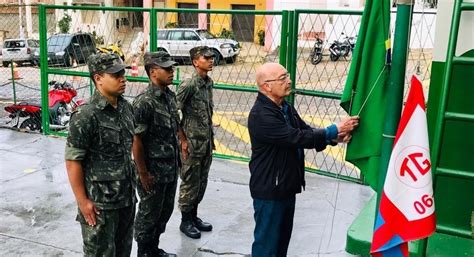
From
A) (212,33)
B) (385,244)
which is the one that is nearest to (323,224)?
(385,244)

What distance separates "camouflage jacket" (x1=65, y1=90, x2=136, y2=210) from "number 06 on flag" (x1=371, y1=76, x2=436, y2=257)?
1.56 metres

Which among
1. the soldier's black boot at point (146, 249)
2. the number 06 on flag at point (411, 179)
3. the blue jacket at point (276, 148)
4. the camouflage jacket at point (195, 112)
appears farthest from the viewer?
the camouflage jacket at point (195, 112)

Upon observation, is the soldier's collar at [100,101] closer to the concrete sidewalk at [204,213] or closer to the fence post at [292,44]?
the concrete sidewalk at [204,213]

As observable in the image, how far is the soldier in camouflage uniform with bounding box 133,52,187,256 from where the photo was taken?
390 centimetres

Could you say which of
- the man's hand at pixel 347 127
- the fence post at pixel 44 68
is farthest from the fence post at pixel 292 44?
the fence post at pixel 44 68

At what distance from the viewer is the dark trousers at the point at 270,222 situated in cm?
339

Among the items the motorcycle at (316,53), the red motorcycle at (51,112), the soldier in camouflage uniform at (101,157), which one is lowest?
the red motorcycle at (51,112)

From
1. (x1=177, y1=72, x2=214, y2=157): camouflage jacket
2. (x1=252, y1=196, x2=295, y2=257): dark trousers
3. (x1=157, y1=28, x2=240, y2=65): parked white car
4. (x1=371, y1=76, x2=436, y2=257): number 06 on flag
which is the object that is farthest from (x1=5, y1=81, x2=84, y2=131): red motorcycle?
(x1=371, y1=76, x2=436, y2=257): number 06 on flag

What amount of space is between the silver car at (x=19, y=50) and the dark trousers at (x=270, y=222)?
1570 cm

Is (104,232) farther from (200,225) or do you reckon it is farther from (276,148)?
(200,225)

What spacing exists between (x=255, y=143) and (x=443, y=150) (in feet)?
4.22

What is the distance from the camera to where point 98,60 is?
3.18 meters

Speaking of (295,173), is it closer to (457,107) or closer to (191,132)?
(457,107)

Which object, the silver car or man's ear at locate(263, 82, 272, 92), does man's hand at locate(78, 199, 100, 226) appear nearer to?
man's ear at locate(263, 82, 272, 92)
